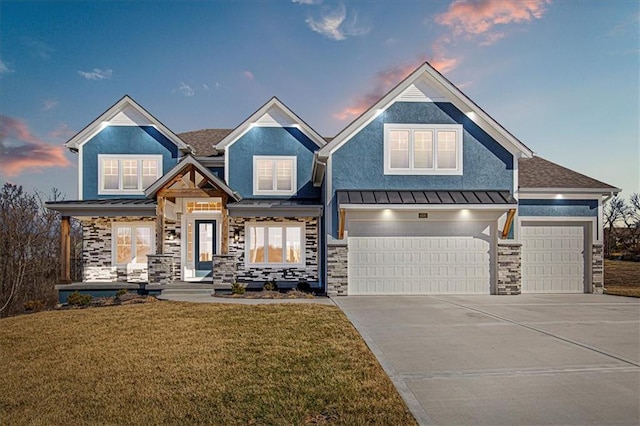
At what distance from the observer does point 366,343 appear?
7.33 metres

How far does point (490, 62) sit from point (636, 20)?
4.53 meters

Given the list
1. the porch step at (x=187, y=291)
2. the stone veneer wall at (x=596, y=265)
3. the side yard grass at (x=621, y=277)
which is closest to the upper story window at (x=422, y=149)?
the stone veneer wall at (x=596, y=265)

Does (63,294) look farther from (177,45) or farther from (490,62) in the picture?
(490,62)

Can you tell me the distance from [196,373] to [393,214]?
9.49 meters

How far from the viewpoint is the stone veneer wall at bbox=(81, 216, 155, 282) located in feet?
54.6

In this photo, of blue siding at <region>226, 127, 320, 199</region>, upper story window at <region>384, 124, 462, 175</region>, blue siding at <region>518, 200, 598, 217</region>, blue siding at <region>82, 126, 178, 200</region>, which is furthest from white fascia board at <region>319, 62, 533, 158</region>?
blue siding at <region>82, 126, 178, 200</region>

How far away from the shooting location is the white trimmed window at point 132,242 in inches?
665

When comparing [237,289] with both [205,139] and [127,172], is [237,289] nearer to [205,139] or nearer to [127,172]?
[127,172]

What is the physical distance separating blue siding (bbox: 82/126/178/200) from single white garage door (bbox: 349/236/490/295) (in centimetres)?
926

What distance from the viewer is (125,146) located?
56.2 feet

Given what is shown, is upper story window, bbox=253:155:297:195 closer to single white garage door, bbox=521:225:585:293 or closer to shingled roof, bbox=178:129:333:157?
shingled roof, bbox=178:129:333:157

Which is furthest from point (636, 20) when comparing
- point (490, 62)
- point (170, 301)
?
point (170, 301)

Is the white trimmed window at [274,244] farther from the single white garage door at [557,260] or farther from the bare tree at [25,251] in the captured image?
the bare tree at [25,251]

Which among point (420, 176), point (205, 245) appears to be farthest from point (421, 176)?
point (205, 245)
